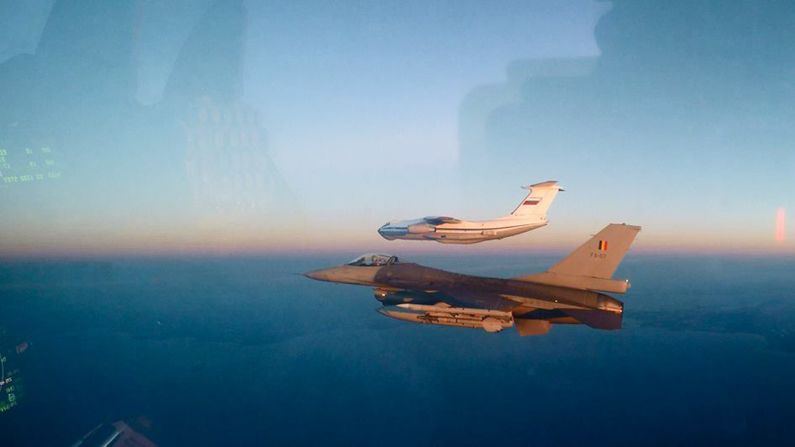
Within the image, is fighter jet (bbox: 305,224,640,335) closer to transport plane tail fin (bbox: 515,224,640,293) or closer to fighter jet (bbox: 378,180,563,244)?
transport plane tail fin (bbox: 515,224,640,293)

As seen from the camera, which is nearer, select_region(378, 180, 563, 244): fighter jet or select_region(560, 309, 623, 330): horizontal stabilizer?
select_region(560, 309, 623, 330): horizontal stabilizer

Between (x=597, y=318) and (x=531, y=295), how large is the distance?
1.35 metres

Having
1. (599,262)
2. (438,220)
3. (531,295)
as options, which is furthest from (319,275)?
(599,262)

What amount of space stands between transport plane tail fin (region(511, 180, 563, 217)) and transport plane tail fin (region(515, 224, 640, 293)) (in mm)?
1239

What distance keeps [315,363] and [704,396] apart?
20387mm

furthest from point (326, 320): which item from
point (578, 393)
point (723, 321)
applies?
point (723, 321)

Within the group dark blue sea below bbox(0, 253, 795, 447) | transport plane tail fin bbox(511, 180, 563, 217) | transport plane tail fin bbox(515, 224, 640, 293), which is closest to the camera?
transport plane tail fin bbox(515, 224, 640, 293)

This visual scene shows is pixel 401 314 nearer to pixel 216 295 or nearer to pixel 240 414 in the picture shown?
pixel 216 295

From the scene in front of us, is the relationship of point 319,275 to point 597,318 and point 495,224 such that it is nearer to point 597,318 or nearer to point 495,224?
point 495,224

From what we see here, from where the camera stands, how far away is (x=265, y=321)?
17625 mm

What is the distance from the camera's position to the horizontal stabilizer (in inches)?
253

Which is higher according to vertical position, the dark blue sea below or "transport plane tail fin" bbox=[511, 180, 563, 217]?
"transport plane tail fin" bbox=[511, 180, 563, 217]

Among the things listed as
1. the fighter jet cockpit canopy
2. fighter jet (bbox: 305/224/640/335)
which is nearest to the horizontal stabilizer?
fighter jet (bbox: 305/224/640/335)

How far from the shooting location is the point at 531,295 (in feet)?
22.6
